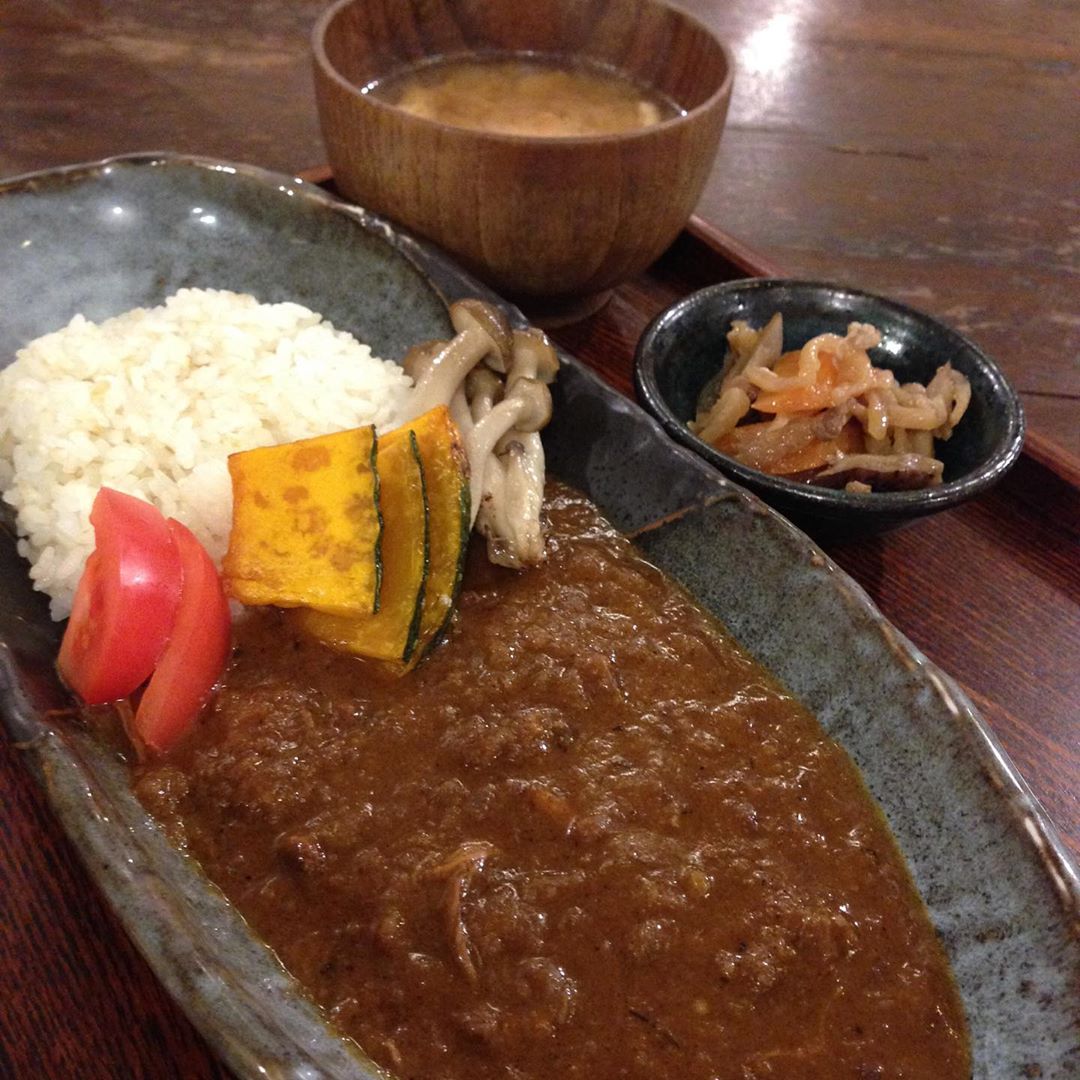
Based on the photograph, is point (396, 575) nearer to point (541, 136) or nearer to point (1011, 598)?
point (541, 136)

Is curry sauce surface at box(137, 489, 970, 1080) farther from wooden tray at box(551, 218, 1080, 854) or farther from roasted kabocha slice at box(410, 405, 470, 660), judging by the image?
wooden tray at box(551, 218, 1080, 854)

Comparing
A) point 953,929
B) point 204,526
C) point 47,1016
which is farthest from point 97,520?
point 953,929

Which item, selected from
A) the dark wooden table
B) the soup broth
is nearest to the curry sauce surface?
the dark wooden table

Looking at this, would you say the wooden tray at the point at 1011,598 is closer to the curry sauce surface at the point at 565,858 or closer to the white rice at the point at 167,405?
the curry sauce surface at the point at 565,858

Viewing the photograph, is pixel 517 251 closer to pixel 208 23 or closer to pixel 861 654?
pixel 861 654

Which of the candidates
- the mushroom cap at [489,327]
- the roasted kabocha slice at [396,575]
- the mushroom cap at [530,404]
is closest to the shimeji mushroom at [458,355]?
the mushroom cap at [489,327]

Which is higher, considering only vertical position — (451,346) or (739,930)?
(451,346)

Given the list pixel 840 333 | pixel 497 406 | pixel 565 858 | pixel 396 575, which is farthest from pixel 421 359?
pixel 565 858
